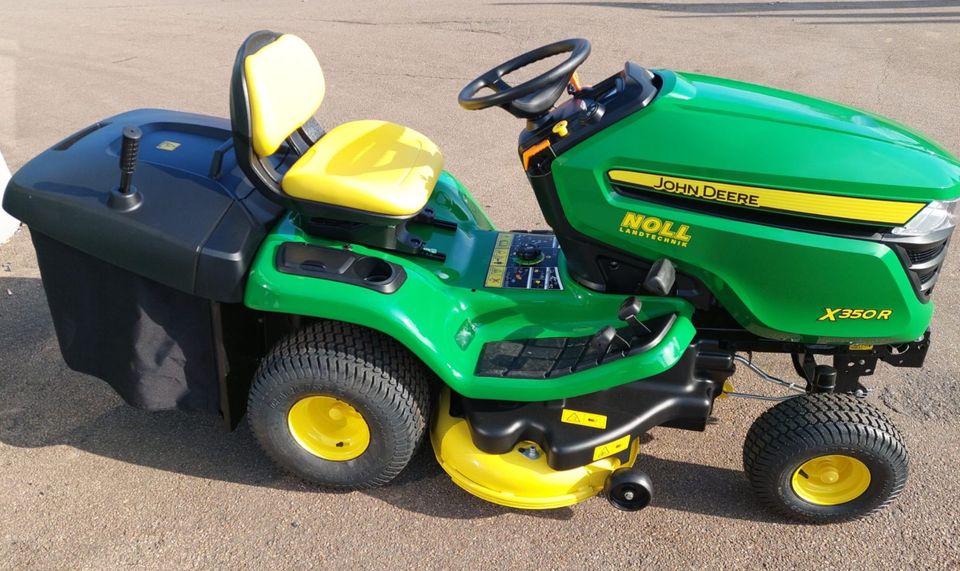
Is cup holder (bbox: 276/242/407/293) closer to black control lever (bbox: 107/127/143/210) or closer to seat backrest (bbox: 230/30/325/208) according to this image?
seat backrest (bbox: 230/30/325/208)

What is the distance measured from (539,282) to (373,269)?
560 millimetres

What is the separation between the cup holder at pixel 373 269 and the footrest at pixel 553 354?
0.40 m

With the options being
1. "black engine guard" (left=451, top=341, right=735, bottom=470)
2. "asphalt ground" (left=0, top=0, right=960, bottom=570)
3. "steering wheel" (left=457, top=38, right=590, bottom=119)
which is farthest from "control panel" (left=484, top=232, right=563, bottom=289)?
"asphalt ground" (left=0, top=0, right=960, bottom=570)

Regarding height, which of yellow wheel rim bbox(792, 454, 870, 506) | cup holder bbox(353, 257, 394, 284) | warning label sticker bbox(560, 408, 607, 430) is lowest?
yellow wheel rim bbox(792, 454, 870, 506)

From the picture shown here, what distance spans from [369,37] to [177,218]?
6241 mm

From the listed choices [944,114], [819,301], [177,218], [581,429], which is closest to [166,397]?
[177,218]

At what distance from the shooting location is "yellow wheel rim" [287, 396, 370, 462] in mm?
2740

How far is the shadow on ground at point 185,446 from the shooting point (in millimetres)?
2812

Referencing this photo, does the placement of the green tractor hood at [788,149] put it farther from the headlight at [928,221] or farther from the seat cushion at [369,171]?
the seat cushion at [369,171]

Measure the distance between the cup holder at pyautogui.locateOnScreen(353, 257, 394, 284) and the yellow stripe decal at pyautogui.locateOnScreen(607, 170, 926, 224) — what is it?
825 millimetres

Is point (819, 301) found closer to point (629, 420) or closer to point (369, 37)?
point (629, 420)

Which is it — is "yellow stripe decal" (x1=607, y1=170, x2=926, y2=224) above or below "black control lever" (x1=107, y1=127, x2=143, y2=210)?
above

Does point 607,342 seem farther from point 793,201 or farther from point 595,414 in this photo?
point 793,201

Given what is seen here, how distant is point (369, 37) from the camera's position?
8320mm
